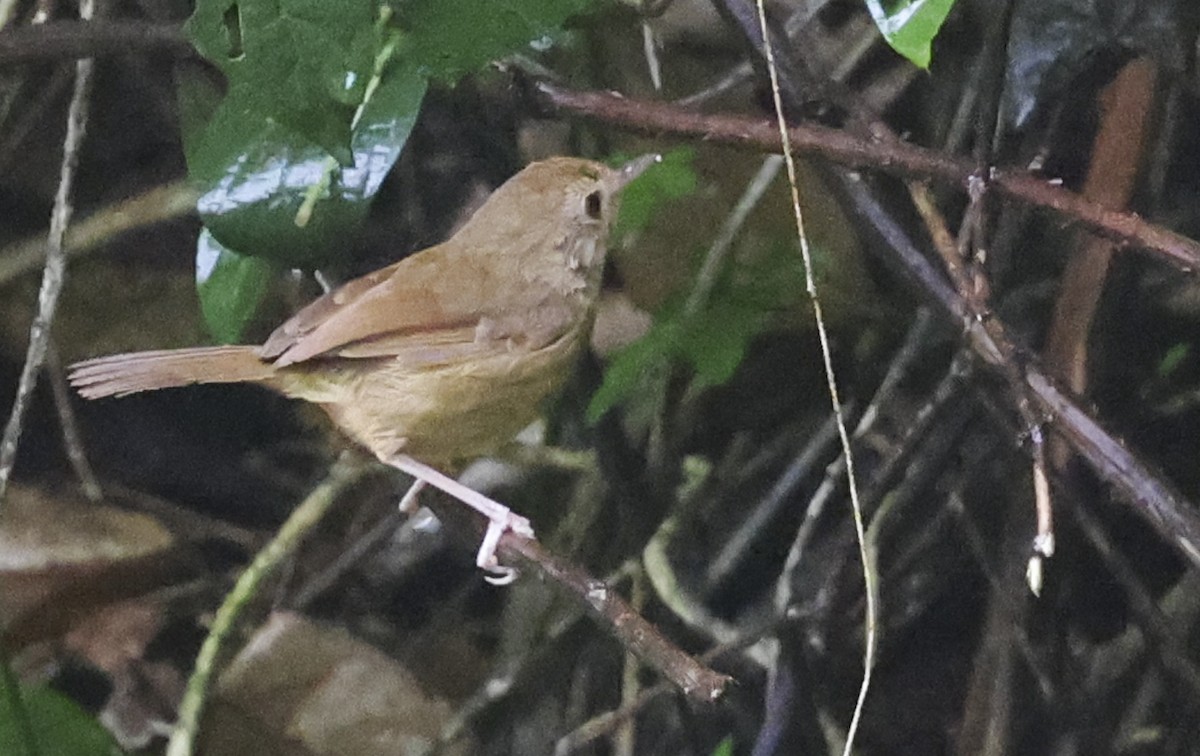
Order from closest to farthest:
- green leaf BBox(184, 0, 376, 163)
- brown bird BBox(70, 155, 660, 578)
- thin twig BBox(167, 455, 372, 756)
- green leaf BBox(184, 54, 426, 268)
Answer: green leaf BBox(184, 0, 376, 163) < green leaf BBox(184, 54, 426, 268) < brown bird BBox(70, 155, 660, 578) < thin twig BBox(167, 455, 372, 756)

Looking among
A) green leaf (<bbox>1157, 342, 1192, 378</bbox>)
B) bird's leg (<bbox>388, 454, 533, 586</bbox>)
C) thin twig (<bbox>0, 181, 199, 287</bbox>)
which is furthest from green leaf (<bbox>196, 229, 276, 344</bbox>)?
green leaf (<bbox>1157, 342, 1192, 378</bbox>)

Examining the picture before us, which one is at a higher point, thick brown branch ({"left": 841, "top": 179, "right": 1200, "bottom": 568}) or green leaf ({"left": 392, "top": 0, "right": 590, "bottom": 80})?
green leaf ({"left": 392, "top": 0, "right": 590, "bottom": 80})

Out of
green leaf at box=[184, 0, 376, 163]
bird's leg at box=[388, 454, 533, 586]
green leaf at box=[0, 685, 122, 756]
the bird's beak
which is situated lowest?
green leaf at box=[0, 685, 122, 756]

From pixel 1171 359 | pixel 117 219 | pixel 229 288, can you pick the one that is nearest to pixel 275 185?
pixel 229 288

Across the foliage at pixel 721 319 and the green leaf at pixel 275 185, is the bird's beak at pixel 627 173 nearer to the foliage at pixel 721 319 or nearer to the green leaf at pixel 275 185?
the foliage at pixel 721 319

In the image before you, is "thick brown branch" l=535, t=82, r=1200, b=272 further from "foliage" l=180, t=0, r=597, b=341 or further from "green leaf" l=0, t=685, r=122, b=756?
"green leaf" l=0, t=685, r=122, b=756

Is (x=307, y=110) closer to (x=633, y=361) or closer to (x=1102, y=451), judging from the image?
(x=633, y=361)

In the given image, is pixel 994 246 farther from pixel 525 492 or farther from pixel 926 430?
pixel 525 492
